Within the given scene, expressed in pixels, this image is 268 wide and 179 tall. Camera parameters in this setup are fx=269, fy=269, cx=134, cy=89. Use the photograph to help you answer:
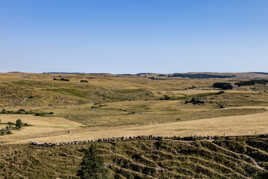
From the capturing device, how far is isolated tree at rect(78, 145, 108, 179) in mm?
31711

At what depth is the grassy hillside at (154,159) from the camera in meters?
34.0

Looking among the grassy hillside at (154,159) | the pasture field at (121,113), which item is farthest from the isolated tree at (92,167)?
the pasture field at (121,113)

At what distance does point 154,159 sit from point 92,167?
8828 millimetres

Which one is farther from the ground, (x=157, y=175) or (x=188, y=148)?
(x=188, y=148)

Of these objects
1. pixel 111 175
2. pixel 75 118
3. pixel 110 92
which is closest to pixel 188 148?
pixel 111 175

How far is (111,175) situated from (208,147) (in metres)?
14.4

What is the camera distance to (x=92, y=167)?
32.8 meters

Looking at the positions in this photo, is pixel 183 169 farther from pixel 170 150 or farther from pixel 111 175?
pixel 111 175

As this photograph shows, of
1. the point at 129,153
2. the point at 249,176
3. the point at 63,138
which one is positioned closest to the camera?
the point at 249,176

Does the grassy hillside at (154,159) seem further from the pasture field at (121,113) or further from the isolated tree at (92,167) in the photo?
the pasture field at (121,113)

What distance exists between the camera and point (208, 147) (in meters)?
38.3

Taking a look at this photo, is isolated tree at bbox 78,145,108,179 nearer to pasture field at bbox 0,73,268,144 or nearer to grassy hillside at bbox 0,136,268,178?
grassy hillside at bbox 0,136,268,178

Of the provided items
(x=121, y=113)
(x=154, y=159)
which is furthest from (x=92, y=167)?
(x=121, y=113)

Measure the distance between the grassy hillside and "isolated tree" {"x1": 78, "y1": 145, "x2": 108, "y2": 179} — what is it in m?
1.29
